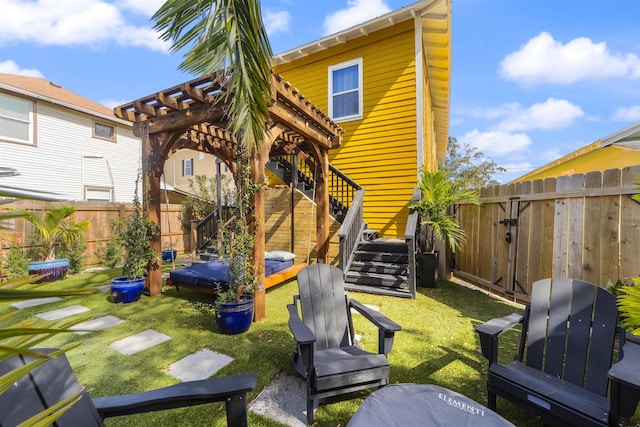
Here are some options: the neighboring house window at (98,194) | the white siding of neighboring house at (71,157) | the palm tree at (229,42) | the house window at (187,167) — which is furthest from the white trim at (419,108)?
the house window at (187,167)

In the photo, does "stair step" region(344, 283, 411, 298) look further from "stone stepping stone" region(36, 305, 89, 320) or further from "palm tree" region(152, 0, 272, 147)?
"stone stepping stone" region(36, 305, 89, 320)

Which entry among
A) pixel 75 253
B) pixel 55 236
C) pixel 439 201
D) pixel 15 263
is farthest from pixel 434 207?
pixel 15 263

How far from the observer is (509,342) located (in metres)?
3.43

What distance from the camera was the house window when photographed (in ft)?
64.7

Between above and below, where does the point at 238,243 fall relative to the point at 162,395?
above

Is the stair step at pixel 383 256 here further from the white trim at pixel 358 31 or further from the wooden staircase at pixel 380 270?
the white trim at pixel 358 31

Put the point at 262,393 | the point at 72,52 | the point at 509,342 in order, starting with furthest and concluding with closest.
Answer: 1. the point at 72,52
2. the point at 509,342
3. the point at 262,393

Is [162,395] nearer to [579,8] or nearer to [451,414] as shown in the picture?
[451,414]

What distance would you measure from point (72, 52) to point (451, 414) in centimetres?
1374

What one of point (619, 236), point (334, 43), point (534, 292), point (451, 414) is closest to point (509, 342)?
point (534, 292)

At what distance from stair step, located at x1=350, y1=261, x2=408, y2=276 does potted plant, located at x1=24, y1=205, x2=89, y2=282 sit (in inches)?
247

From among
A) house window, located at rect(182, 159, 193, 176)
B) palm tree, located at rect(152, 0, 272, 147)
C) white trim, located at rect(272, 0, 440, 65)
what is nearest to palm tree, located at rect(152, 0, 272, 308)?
palm tree, located at rect(152, 0, 272, 147)

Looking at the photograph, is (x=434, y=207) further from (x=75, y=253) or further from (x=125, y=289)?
(x=75, y=253)

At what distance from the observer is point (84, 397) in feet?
4.49
